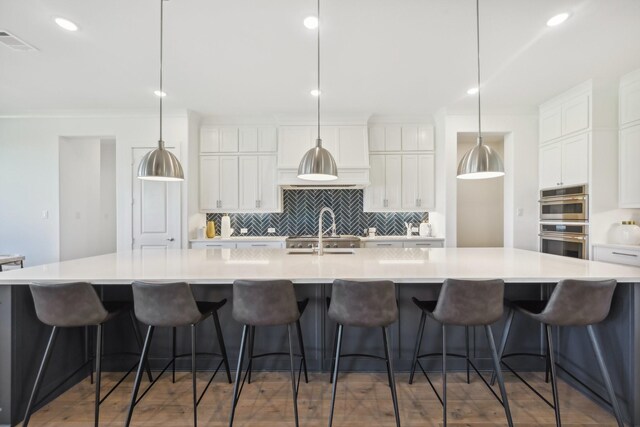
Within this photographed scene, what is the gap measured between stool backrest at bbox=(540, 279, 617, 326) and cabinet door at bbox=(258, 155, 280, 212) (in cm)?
359

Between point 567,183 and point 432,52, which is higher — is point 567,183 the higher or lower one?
the lower one

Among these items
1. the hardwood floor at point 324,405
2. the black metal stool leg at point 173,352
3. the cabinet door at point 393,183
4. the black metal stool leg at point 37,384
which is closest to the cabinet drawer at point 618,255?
the hardwood floor at point 324,405

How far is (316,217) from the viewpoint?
4891 millimetres

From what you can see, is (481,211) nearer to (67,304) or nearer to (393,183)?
(393,183)

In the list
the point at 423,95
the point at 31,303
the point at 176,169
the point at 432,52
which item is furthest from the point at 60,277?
the point at 423,95

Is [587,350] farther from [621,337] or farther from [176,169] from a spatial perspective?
[176,169]

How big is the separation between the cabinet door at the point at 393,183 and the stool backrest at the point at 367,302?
312cm

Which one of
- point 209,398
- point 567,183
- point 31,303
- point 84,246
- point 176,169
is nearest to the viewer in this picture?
point 31,303

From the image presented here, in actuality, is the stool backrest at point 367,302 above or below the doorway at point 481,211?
below

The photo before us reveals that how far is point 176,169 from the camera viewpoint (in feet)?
7.95

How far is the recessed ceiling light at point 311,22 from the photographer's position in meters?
2.29

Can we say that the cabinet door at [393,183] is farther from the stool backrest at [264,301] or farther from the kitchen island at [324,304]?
the stool backrest at [264,301]

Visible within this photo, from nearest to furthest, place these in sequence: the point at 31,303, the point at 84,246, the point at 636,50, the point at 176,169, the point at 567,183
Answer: the point at 31,303, the point at 176,169, the point at 636,50, the point at 567,183, the point at 84,246

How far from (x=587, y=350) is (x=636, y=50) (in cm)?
269
